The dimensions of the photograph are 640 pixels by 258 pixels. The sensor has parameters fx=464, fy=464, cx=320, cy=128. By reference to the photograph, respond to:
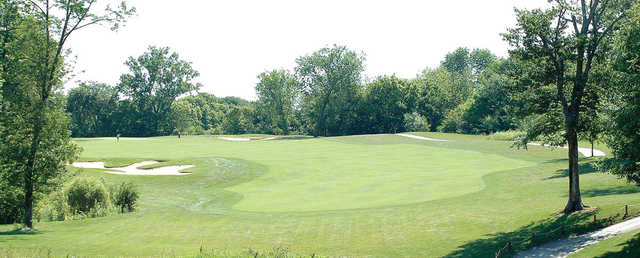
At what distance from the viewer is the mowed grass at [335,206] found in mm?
17188

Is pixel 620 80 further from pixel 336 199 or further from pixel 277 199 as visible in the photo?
pixel 277 199

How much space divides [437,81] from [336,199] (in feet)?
299

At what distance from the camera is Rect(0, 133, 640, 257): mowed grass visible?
17.2 meters

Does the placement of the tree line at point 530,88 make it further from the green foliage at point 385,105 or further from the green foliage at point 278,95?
the green foliage at point 278,95

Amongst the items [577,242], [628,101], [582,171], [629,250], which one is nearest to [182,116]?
[582,171]

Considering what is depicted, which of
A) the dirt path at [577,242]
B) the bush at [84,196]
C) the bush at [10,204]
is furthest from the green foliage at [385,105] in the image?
the bush at [10,204]

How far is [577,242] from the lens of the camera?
639 inches

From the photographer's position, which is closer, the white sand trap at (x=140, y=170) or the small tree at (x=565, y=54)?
the small tree at (x=565, y=54)

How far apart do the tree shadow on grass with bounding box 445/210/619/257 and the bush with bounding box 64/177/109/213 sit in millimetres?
20020

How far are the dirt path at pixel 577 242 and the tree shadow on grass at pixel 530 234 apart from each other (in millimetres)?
367

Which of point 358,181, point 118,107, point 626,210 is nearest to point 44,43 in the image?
point 358,181

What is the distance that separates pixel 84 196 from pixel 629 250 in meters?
25.9

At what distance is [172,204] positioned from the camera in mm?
27812

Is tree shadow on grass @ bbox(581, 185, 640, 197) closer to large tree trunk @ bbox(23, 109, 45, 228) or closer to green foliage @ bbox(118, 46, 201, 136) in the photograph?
large tree trunk @ bbox(23, 109, 45, 228)
